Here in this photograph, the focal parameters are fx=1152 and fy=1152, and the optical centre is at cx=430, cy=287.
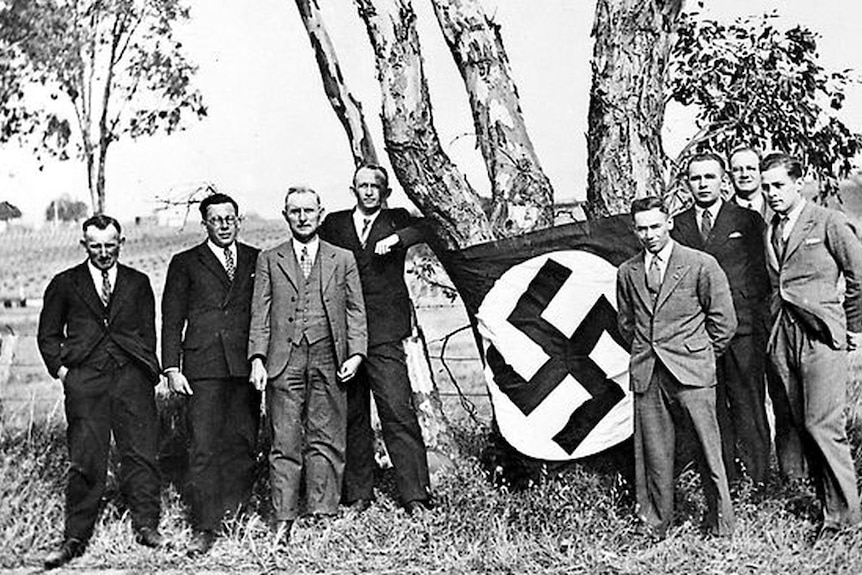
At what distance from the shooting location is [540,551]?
20.2 feet

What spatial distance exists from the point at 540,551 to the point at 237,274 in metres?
2.37

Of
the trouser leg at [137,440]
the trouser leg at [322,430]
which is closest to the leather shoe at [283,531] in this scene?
the trouser leg at [322,430]

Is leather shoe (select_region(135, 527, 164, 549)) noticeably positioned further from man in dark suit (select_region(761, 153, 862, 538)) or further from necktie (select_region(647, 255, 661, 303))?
man in dark suit (select_region(761, 153, 862, 538))

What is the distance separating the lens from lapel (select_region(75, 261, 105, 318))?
668 centimetres

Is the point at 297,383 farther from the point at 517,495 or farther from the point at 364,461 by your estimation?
the point at 517,495

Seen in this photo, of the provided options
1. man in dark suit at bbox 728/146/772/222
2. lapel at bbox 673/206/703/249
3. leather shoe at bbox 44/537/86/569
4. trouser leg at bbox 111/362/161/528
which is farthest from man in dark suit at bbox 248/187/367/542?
man in dark suit at bbox 728/146/772/222

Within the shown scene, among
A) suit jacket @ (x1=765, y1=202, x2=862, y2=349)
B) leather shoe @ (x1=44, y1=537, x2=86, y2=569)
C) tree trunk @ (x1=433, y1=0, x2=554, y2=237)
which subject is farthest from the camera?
tree trunk @ (x1=433, y1=0, x2=554, y2=237)

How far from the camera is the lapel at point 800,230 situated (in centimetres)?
606

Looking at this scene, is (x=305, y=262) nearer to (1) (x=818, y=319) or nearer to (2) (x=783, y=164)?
(2) (x=783, y=164)

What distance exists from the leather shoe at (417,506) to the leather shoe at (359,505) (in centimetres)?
26

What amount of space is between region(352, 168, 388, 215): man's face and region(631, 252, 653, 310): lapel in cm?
165

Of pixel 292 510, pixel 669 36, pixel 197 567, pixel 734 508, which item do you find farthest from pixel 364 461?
pixel 669 36

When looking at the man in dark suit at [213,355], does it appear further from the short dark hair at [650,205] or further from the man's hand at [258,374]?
the short dark hair at [650,205]

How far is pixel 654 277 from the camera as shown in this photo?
19.6 ft
